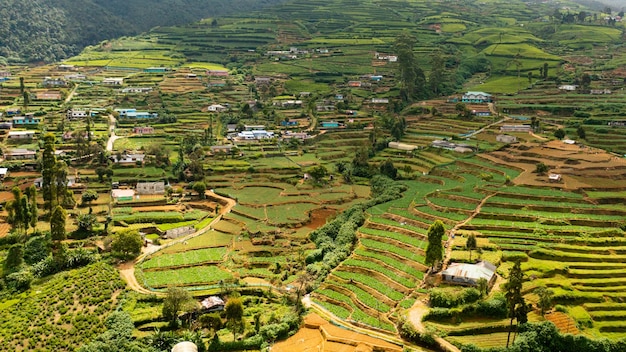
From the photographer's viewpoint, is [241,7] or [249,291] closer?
[249,291]

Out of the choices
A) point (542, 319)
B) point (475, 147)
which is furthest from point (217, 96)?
point (542, 319)

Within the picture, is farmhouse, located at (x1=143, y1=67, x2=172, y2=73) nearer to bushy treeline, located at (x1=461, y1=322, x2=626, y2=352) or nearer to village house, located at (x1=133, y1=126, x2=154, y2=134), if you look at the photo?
village house, located at (x1=133, y1=126, x2=154, y2=134)

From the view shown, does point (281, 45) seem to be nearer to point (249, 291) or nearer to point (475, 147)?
point (475, 147)

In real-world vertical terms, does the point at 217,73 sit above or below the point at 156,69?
below

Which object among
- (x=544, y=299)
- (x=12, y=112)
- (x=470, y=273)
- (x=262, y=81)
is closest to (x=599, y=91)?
(x=262, y=81)

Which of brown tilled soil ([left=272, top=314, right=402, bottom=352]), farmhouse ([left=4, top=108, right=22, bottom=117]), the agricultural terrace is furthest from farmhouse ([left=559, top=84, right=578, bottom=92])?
farmhouse ([left=4, top=108, right=22, bottom=117])

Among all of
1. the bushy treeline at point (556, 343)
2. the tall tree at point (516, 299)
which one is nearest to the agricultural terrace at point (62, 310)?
the bushy treeline at point (556, 343)

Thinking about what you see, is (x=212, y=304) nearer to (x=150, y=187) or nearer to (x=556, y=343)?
(x=556, y=343)
